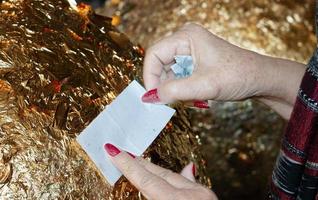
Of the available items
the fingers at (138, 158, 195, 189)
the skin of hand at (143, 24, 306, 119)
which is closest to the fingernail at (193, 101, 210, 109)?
the skin of hand at (143, 24, 306, 119)

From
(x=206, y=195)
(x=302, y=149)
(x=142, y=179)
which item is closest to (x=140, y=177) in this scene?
(x=142, y=179)

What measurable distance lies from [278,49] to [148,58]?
Answer: 0.83 meters

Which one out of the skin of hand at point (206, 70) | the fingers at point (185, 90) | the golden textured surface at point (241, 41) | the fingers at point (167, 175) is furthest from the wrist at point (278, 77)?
the golden textured surface at point (241, 41)

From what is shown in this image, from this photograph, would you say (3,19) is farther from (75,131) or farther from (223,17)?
(223,17)

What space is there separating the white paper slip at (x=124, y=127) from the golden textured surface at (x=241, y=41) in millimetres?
747

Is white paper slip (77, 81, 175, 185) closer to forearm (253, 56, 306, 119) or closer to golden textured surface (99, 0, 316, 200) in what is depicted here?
forearm (253, 56, 306, 119)

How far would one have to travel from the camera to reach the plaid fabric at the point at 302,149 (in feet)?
2.97

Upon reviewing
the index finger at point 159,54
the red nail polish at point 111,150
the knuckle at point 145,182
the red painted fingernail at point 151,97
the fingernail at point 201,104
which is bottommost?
the knuckle at point 145,182

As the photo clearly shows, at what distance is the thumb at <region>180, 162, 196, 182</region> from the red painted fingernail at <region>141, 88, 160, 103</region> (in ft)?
0.41

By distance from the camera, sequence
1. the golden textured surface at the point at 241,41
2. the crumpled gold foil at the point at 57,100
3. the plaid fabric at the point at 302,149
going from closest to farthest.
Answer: the crumpled gold foil at the point at 57,100
the plaid fabric at the point at 302,149
the golden textured surface at the point at 241,41

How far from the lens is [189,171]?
3.11ft

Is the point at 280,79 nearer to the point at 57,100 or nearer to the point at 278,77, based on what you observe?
the point at 278,77

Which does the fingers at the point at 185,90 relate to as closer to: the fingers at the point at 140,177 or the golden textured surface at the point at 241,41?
the fingers at the point at 140,177

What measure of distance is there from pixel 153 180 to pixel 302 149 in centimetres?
26
